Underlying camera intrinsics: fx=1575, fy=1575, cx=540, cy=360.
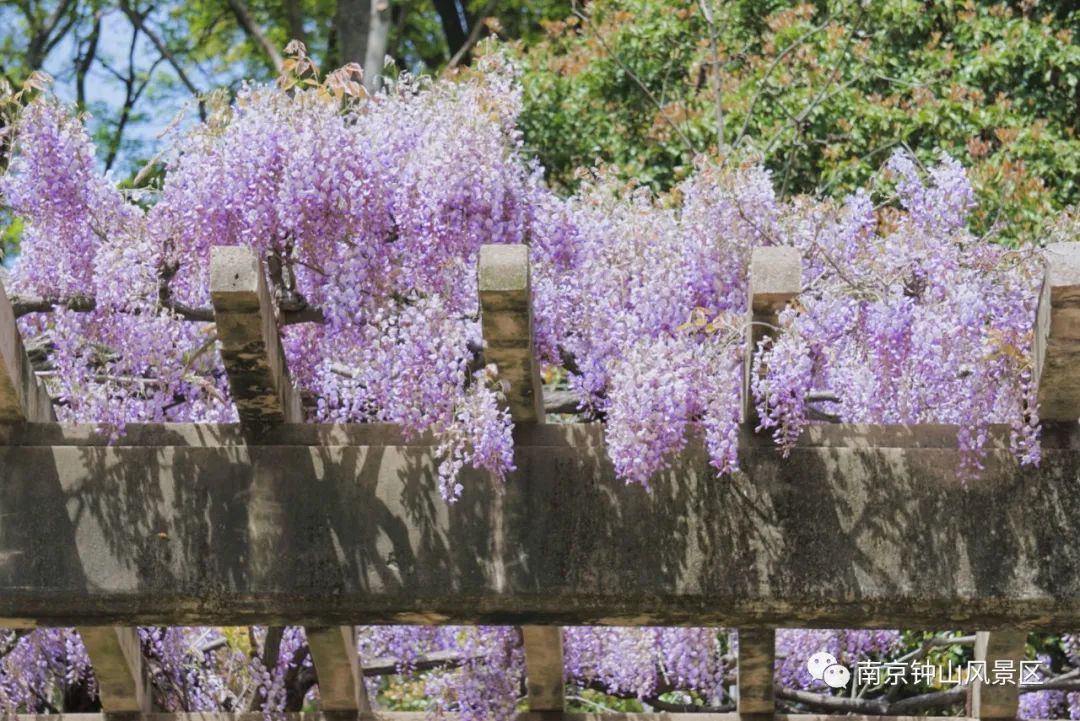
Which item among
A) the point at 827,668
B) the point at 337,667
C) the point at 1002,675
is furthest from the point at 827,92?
the point at 337,667

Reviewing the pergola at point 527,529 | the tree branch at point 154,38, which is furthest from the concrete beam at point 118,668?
the tree branch at point 154,38

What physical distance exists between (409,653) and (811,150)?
164 inches

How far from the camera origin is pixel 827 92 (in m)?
8.88

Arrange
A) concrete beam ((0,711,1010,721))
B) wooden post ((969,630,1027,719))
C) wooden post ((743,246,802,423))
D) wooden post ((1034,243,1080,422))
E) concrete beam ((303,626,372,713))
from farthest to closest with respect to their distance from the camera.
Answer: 1. concrete beam ((0,711,1010,721))
2. concrete beam ((303,626,372,713))
3. wooden post ((969,630,1027,719))
4. wooden post ((743,246,802,423))
5. wooden post ((1034,243,1080,422))

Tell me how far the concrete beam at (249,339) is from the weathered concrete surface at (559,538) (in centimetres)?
10

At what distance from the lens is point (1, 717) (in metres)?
5.54

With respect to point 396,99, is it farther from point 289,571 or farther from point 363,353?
point 289,571

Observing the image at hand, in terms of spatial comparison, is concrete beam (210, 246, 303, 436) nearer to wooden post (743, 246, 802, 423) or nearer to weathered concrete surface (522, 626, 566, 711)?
wooden post (743, 246, 802, 423)

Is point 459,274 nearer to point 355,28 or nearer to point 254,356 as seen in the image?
point 254,356

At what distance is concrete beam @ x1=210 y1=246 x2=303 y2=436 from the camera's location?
3.56 metres

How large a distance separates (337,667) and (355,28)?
8655 mm

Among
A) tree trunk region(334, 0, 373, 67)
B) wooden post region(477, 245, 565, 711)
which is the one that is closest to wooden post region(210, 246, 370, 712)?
wooden post region(477, 245, 565, 711)

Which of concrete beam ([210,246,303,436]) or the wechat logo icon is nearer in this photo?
concrete beam ([210,246,303,436])

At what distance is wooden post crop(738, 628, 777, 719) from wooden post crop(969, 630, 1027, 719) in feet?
2.20
